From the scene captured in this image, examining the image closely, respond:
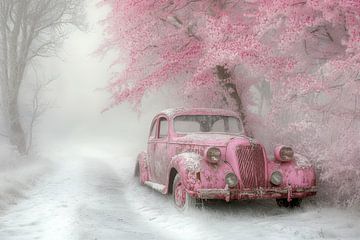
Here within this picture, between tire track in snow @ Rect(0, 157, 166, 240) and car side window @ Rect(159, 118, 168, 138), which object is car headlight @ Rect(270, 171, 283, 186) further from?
car side window @ Rect(159, 118, 168, 138)

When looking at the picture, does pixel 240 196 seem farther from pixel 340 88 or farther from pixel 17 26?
pixel 17 26

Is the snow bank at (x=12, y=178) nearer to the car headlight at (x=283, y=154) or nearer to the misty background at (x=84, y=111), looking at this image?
the car headlight at (x=283, y=154)

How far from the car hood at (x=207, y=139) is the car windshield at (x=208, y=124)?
53cm

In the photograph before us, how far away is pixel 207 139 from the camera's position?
290 inches

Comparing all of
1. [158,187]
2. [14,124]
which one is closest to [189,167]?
[158,187]

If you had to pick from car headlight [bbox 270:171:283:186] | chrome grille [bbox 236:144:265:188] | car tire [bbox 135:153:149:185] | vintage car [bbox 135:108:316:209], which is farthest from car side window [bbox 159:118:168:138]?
car headlight [bbox 270:171:283:186]

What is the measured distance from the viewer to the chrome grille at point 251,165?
6.69 m

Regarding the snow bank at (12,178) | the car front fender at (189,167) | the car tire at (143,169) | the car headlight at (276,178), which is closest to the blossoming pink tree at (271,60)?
the car headlight at (276,178)

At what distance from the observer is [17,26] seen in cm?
1578

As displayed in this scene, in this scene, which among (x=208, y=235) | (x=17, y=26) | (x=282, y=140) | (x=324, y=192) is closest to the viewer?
(x=208, y=235)

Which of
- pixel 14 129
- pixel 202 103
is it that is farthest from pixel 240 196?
pixel 14 129

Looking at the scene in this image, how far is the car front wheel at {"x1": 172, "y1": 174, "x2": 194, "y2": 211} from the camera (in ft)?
22.1

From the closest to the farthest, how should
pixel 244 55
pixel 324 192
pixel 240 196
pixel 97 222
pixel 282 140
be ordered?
pixel 97 222 → pixel 240 196 → pixel 324 192 → pixel 244 55 → pixel 282 140

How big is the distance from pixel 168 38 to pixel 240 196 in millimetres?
5224
